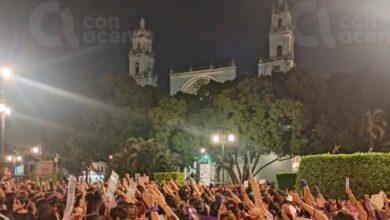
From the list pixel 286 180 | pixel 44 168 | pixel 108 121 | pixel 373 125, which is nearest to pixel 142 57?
pixel 108 121

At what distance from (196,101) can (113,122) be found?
23.4 feet

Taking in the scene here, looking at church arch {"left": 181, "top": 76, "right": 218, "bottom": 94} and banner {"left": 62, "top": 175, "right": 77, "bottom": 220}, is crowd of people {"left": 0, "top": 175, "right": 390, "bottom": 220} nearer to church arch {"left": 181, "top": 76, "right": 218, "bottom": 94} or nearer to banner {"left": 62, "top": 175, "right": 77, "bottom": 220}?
banner {"left": 62, "top": 175, "right": 77, "bottom": 220}

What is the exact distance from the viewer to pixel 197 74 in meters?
78.9

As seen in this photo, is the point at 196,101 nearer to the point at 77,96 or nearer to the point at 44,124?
the point at 77,96

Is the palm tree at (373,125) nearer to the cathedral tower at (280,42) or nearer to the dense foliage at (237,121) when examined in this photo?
the dense foliage at (237,121)

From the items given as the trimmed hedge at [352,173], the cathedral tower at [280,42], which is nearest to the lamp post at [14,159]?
the cathedral tower at [280,42]

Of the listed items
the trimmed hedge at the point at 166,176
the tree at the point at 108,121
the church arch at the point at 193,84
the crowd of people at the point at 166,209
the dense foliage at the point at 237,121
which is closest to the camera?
the crowd of people at the point at 166,209

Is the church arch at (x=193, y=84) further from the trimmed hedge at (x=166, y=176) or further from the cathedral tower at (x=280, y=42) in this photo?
the trimmed hedge at (x=166, y=176)

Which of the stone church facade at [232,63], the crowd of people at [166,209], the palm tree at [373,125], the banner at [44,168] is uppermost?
the stone church facade at [232,63]

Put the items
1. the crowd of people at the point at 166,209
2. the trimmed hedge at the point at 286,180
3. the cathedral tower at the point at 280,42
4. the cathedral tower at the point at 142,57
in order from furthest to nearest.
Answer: the cathedral tower at the point at 142,57 → the cathedral tower at the point at 280,42 → the trimmed hedge at the point at 286,180 → the crowd of people at the point at 166,209

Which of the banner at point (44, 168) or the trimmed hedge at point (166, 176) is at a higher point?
the banner at point (44, 168)

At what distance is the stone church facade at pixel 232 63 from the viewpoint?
245 ft

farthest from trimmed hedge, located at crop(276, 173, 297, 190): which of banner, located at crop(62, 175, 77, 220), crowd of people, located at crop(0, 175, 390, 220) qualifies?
banner, located at crop(62, 175, 77, 220)

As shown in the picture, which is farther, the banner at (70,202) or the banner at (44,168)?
the banner at (44,168)
